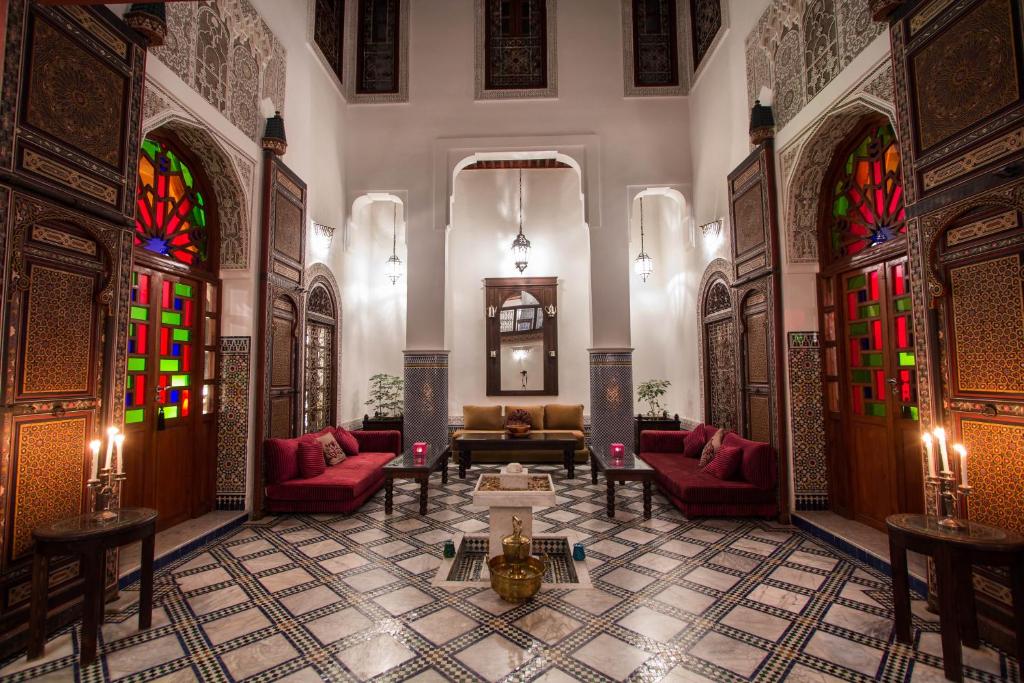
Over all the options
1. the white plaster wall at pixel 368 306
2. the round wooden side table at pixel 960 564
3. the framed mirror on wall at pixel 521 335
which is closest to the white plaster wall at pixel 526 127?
the white plaster wall at pixel 368 306

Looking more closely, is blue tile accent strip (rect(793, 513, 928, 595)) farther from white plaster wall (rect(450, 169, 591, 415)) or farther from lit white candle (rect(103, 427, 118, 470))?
white plaster wall (rect(450, 169, 591, 415))

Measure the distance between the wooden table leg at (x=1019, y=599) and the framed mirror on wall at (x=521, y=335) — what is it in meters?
6.86

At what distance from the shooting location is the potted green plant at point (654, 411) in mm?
7602

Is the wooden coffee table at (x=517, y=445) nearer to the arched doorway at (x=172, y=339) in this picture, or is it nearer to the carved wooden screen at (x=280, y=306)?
the carved wooden screen at (x=280, y=306)

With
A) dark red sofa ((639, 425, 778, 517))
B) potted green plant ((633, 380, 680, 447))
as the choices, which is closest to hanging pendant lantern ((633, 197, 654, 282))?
potted green plant ((633, 380, 680, 447))

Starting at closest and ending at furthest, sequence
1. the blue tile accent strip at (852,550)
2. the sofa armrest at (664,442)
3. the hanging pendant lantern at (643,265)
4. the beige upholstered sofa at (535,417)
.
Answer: the blue tile accent strip at (852,550) → the sofa armrest at (664,442) → the hanging pendant lantern at (643,265) → the beige upholstered sofa at (535,417)

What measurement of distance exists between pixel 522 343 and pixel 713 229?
3873mm

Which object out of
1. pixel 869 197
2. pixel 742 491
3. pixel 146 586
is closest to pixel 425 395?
A: pixel 742 491

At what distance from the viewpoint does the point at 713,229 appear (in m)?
6.24

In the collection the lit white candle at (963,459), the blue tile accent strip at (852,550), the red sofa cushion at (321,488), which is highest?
the lit white candle at (963,459)

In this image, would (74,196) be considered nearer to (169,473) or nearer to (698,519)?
(169,473)

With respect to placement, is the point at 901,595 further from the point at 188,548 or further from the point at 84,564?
the point at 188,548

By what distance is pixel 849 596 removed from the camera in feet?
10.1

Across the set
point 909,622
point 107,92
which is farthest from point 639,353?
point 107,92
